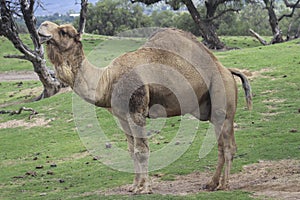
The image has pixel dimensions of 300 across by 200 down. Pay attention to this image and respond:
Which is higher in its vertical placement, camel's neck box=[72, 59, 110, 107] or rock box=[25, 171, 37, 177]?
camel's neck box=[72, 59, 110, 107]

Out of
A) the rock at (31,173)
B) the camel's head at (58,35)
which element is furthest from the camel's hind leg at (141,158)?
the rock at (31,173)

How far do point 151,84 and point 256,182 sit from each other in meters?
2.11

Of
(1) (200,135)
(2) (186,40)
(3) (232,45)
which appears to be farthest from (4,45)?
(2) (186,40)

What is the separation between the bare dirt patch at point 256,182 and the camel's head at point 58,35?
2.20 metres

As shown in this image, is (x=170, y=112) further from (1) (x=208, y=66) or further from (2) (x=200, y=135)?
(2) (x=200, y=135)

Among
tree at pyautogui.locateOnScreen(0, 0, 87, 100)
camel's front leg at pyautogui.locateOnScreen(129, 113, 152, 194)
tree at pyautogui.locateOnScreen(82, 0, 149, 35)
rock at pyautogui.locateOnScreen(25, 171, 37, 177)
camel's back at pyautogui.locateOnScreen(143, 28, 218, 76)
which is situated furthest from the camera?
tree at pyautogui.locateOnScreen(82, 0, 149, 35)

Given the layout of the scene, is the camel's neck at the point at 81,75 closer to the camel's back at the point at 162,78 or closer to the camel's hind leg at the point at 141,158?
the camel's back at the point at 162,78

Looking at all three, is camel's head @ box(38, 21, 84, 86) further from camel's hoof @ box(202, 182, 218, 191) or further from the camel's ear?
camel's hoof @ box(202, 182, 218, 191)

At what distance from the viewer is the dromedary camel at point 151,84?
726cm

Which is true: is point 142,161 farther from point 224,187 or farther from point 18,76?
point 18,76

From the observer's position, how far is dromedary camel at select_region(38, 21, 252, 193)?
286 inches

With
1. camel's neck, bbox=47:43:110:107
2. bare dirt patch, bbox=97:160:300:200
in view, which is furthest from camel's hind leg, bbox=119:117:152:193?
camel's neck, bbox=47:43:110:107

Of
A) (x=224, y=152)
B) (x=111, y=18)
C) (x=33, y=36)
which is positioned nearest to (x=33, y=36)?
(x=33, y=36)

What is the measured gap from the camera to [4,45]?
115ft
